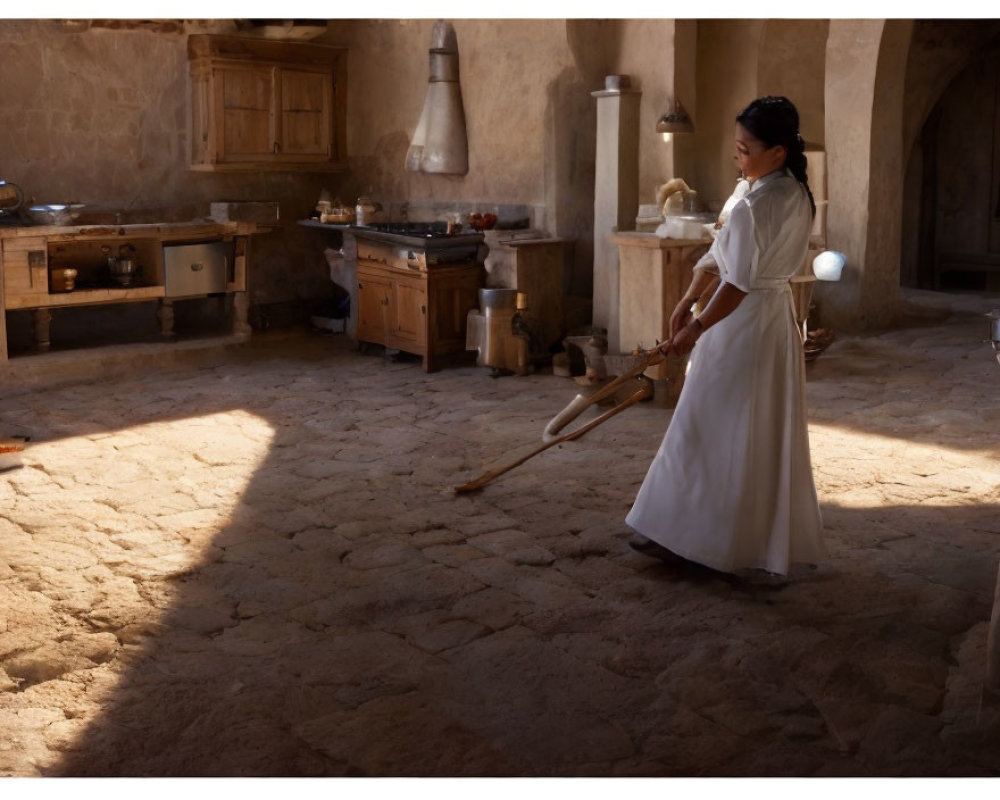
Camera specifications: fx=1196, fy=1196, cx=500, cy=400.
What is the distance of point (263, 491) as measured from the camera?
636cm

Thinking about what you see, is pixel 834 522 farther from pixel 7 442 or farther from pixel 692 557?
pixel 7 442

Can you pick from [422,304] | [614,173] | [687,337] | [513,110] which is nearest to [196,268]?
[422,304]

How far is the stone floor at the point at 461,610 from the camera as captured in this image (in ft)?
11.6

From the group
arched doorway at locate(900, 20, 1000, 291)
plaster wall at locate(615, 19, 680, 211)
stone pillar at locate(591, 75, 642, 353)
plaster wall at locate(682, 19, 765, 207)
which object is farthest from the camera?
arched doorway at locate(900, 20, 1000, 291)

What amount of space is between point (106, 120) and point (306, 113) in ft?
6.07

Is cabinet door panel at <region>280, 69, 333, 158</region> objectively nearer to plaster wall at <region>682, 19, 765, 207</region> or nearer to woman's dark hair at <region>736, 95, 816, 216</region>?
plaster wall at <region>682, 19, 765, 207</region>

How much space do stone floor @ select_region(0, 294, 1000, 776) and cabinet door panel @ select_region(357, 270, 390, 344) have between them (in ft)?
7.53

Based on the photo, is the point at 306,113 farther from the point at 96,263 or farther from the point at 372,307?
the point at 96,263

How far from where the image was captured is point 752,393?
459 centimetres

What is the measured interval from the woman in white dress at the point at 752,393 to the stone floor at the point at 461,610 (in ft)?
0.78

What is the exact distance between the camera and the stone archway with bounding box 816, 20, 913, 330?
1033 cm

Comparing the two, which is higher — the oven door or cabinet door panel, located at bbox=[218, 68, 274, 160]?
cabinet door panel, located at bbox=[218, 68, 274, 160]

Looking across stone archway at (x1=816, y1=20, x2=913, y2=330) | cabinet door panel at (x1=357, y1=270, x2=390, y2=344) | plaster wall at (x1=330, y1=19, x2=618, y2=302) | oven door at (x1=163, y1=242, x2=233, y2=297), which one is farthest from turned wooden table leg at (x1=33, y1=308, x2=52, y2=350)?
stone archway at (x1=816, y1=20, x2=913, y2=330)

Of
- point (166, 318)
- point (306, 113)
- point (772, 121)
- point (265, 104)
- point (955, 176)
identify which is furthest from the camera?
point (955, 176)
